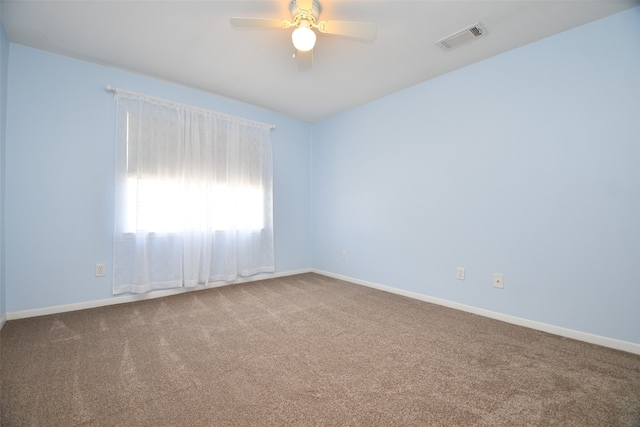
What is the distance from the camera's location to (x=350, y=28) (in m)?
1.95

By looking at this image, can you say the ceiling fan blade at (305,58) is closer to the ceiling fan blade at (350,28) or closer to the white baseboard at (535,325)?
the ceiling fan blade at (350,28)

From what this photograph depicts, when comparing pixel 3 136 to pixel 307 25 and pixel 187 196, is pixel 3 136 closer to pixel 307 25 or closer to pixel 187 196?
pixel 187 196

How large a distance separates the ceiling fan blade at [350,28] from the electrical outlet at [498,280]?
2313 millimetres

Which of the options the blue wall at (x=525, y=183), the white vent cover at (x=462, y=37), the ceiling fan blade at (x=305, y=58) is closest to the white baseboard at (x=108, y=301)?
the blue wall at (x=525, y=183)

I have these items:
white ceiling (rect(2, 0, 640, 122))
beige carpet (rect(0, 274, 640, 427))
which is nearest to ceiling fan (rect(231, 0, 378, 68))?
white ceiling (rect(2, 0, 640, 122))

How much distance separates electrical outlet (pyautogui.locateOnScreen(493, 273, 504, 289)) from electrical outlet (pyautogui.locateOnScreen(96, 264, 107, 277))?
12.5ft

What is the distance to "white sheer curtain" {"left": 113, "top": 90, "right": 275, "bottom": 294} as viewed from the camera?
2938mm

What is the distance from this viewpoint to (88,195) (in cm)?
276

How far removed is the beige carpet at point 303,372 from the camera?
4.31 feet

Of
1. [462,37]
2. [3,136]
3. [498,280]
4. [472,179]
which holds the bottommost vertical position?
[498,280]

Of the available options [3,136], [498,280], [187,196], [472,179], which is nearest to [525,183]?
[472,179]

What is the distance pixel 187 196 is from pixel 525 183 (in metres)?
3.47

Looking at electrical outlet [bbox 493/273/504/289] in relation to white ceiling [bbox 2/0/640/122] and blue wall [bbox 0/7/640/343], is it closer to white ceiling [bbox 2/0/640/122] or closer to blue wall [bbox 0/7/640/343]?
blue wall [bbox 0/7/640/343]

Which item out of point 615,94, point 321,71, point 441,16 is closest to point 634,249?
point 615,94
